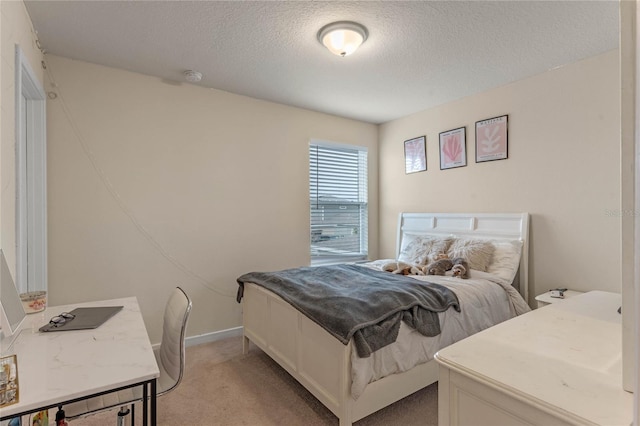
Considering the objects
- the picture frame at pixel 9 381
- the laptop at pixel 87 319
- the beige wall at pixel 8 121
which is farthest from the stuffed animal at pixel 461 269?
the beige wall at pixel 8 121

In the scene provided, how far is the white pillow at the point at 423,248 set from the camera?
327 centimetres

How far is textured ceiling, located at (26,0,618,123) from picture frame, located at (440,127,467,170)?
20.1 inches

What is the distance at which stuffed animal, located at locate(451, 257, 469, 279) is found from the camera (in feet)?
9.17

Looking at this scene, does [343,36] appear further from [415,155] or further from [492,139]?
[415,155]

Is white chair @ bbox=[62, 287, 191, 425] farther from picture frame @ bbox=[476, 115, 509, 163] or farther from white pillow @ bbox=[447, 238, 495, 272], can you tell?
picture frame @ bbox=[476, 115, 509, 163]

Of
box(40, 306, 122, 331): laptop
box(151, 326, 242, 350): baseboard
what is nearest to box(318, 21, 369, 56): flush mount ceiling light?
box(40, 306, 122, 331): laptop

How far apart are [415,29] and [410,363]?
2.20 meters

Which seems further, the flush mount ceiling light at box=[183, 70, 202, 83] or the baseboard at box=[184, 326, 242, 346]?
the baseboard at box=[184, 326, 242, 346]

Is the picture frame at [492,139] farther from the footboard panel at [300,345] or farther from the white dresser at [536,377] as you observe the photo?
the footboard panel at [300,345]

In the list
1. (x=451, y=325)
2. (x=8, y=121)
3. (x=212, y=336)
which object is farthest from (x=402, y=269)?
(x=8, y=121)

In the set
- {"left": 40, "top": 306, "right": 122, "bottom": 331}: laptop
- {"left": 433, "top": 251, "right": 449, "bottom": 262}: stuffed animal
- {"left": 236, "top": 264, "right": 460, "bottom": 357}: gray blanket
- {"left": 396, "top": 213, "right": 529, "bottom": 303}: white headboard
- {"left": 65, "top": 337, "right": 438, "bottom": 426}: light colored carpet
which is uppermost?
{"left": 396, "top": 213, "right": 529, "bottom": 303}: white headboard

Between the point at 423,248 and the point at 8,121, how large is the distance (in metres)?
3.39

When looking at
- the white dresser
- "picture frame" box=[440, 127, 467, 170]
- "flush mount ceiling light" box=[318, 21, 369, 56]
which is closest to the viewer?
the white dresser

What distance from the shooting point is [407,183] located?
416cm
